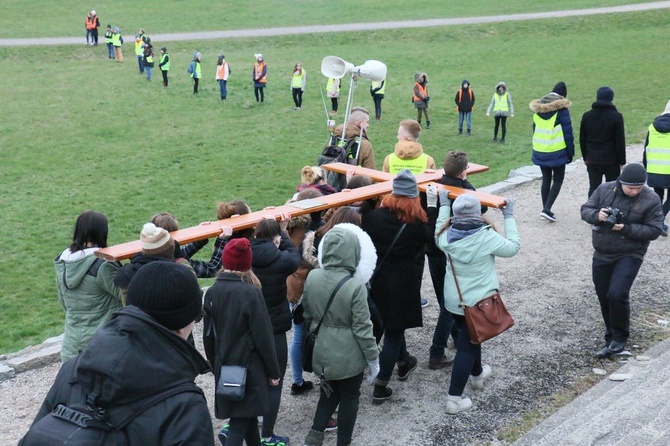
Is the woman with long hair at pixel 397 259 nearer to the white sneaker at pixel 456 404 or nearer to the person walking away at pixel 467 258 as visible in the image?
the person walking away at pixel 467 258

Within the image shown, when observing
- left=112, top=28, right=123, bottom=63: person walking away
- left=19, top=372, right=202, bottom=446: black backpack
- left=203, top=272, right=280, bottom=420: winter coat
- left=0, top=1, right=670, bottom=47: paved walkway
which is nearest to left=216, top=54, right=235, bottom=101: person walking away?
left=112, top=28, right=123, bottom=63: person walking away

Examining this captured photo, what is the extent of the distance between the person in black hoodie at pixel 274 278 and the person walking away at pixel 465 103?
533 inches

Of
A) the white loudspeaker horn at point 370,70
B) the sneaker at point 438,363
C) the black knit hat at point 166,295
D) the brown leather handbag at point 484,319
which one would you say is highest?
the white loudspeaker horn at point 370,70

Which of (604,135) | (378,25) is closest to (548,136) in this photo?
(604,135)

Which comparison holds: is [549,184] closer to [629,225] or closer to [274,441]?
[629,225]

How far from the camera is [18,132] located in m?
19.4

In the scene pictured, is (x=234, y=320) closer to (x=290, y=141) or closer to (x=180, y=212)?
(x=180, y=212)

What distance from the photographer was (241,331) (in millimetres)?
5098

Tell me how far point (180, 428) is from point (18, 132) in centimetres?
1838

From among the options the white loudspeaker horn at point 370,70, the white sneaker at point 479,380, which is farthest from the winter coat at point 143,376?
the white loudspeaker horn at point 370,70

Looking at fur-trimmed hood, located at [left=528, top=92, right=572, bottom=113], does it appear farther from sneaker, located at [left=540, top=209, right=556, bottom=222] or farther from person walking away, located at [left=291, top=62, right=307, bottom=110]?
person walking away, located at [left=291, top=62, right=307, bottom=110]

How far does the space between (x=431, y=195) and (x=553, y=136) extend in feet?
14.8

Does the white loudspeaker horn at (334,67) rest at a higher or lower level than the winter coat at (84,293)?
higher

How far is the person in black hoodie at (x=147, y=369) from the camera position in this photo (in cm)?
275
